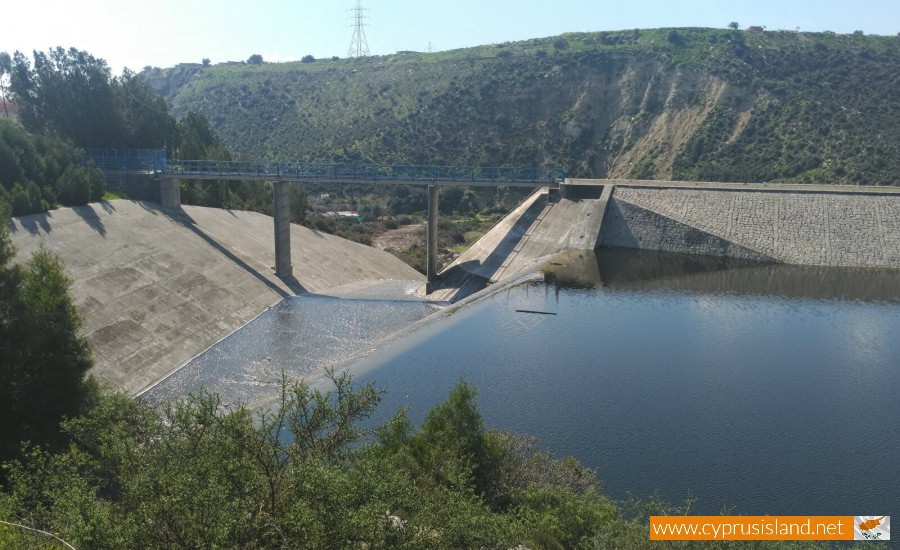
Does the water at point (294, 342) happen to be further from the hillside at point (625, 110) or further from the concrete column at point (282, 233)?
the hillside at point (625, 110)

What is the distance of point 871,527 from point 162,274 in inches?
1565

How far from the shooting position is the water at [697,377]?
78.4 feet

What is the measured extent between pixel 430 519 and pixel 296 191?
63963mm

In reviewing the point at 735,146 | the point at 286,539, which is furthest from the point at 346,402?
the point at 735,146

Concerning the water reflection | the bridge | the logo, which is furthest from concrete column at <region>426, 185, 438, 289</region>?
the logo

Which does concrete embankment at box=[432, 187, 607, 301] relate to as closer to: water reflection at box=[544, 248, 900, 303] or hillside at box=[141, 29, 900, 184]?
water reflection at box=[544, 248, 900, 303]

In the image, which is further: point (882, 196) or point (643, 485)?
point (882, 196)

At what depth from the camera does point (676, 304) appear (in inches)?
1809

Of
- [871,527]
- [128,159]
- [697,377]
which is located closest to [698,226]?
[697,377]

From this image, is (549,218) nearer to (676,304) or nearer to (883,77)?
(676,304)

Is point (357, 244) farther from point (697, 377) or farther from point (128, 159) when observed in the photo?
point (697, 377)

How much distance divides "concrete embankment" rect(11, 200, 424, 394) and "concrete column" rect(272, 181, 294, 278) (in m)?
1.02

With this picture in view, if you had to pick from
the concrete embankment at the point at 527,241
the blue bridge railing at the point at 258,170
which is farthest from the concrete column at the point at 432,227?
the concrete embankment at the point at 527,241

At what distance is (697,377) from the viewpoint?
108 feet
